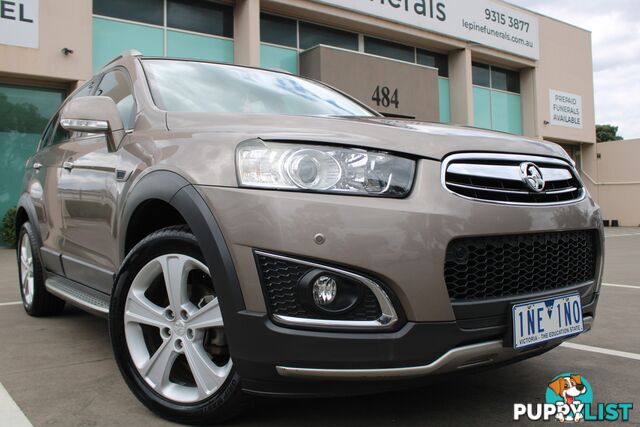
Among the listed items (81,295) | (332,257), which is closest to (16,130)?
(81,295)

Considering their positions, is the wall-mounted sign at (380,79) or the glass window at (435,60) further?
Answer: the glass window at (435,60)

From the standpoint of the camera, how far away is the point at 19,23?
10.5 meters

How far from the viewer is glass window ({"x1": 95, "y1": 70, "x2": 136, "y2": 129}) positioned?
2863 millimetres

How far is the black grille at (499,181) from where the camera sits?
1968 mm

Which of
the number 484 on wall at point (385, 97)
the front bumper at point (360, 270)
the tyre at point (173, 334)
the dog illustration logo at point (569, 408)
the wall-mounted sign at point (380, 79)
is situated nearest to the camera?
the front bumper at point (360, 270)

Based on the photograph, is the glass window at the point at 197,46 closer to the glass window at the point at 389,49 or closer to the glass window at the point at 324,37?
the glass window at the point at 324,37

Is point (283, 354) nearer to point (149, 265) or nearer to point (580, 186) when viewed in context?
point (149, 265)

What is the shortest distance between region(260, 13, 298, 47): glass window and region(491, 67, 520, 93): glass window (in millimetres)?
9037

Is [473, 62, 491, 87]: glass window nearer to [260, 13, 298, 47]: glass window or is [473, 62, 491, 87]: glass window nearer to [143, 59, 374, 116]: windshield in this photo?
[260, 13, 298, 47]: glass window

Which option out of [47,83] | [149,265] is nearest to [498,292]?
[149,265]

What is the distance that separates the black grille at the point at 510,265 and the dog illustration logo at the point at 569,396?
493 millimetres

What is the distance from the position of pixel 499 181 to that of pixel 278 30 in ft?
44.0

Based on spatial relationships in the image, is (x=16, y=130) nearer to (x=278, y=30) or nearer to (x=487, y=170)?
(x=278, y=30)

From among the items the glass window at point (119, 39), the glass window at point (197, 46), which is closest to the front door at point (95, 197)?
the glass window at point (119, 39)
